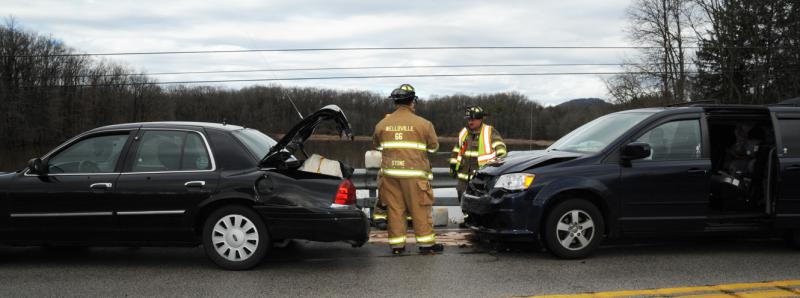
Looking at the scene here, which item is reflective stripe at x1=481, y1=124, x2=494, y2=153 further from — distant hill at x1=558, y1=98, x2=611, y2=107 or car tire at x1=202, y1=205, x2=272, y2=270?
distant hill at x1=558, y1=98, x2=611, y2=107

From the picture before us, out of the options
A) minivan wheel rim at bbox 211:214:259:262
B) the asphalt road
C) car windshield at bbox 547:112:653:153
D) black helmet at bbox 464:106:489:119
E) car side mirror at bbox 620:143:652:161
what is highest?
black helmet at bbox 464:106:489:119

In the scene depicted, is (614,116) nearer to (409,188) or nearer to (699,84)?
(409,188)

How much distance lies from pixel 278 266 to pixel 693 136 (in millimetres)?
4523

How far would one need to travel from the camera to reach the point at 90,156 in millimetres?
6168

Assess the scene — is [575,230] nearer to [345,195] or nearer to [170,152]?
[345,195]

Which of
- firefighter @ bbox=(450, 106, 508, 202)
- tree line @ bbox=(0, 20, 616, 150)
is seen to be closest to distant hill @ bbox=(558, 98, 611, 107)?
tree line @ bbox=(0, 20, 616, 150)

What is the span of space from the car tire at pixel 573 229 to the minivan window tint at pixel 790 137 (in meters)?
2.27

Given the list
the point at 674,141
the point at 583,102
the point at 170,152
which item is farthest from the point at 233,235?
the point at 583,102

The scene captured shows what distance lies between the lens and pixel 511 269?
6059 mm

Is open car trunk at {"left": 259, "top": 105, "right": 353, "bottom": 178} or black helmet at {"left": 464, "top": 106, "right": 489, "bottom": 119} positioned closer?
open car trunk at {"left": 259, "top": 105, "right": 353, "bottom": 178}

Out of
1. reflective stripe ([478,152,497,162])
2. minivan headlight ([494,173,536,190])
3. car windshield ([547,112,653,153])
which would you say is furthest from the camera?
reflective stripe ([478,152,497,162])

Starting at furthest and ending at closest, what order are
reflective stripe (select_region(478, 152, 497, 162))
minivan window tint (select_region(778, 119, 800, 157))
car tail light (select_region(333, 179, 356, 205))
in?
1. reflective stripe (select_region(478, 152, 497, 162))
2. minivan window tint (select_region(778, 119, 800, 157))
3. car tail light (select_region(333, 179, 356, 205))

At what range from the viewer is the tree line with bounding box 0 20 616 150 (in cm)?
3169

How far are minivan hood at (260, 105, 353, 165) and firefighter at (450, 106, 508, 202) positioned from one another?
2.32 meters
